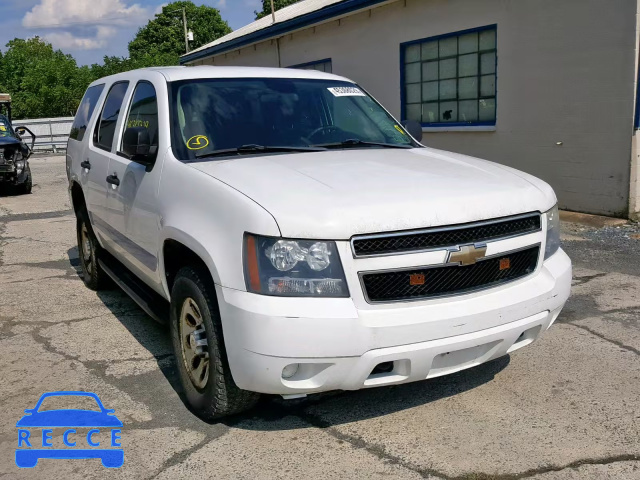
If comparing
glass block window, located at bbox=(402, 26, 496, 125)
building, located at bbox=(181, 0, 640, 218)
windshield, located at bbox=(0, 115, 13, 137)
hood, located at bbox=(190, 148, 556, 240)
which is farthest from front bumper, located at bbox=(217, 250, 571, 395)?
windshield, located at bbox=(0, 115, 13, 137)

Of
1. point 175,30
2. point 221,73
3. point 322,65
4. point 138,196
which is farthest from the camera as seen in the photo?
point 175,30

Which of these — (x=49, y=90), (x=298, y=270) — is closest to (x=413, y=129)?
(x=298, y=270)

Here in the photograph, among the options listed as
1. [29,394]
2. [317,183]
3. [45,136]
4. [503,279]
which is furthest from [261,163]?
[45,136]

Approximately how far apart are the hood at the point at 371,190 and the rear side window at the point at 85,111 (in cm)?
261

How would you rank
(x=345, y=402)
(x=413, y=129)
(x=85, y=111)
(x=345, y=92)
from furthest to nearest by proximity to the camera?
(x=85, y=111), (x=413, y=129), (x=345, y=92), (x=345, y=402)

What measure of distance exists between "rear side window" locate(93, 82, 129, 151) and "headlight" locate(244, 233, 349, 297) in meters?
2.52

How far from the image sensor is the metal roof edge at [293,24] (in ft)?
42.2

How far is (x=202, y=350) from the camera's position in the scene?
135 inches

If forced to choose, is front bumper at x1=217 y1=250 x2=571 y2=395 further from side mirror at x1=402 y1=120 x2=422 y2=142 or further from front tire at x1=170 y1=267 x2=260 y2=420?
side mirror at x1=402 y1=120 x2=422 y2=142

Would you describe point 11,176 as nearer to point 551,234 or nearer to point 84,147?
point 84,147

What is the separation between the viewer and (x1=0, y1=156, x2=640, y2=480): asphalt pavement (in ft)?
10.2

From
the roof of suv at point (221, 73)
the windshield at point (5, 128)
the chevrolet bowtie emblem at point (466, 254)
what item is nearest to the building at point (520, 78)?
the roof of suv at point (221, 73)

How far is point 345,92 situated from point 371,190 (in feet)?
6.10

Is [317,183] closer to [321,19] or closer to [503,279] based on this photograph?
[503,279]
